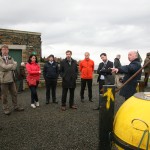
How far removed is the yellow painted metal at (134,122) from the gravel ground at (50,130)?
150 centimetres

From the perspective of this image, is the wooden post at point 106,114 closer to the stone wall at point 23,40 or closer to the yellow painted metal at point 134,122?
the yellow painted metal at point 134,122

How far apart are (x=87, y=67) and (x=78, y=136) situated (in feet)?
14.1

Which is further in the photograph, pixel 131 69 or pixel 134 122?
Result: pixel 131 69

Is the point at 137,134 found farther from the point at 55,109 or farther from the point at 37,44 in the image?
the point at 37,44

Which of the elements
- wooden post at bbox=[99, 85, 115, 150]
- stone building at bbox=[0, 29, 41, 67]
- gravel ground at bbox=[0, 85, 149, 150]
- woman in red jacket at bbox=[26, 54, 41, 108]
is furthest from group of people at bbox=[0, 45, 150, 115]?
stone building at bbox=[0, 29, 41, 67]

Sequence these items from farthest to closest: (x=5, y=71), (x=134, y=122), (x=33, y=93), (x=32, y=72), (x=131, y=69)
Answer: (x=33, y=93)
(x=32, y=72)
(x=5, y=71)
(x=131, y=69)
(x=134, y=122)

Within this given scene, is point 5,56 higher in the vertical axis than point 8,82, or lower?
higher

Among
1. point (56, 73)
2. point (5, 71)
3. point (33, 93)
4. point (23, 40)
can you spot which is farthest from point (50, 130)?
point (23, 40)

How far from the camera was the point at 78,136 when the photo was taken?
493cm

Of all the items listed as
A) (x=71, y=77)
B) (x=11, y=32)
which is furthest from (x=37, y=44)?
(x=71, y=77)

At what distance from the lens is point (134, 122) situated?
2.75m

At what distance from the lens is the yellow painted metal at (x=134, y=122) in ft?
8.81

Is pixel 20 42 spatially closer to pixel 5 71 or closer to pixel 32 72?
pixel 32 72

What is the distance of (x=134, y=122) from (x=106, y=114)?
0.49 meters
